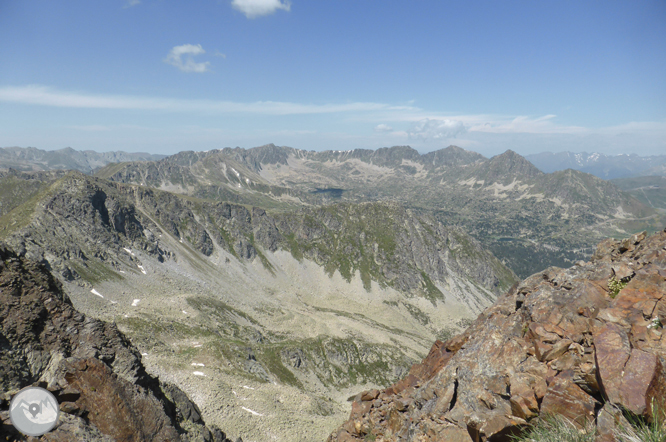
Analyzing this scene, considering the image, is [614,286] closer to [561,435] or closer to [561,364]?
[561,364]

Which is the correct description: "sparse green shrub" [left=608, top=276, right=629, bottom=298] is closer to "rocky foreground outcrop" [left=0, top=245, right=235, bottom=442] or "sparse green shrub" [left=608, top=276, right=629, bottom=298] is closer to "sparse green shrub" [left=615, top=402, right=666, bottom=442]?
"sparse green shrub" [left=615, top=402, right=666, bottom=442]

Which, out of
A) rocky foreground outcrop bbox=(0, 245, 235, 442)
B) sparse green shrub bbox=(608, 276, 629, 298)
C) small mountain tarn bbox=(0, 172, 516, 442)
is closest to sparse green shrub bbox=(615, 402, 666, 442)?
sparse green shrub bbox=(608, 276, 629, 298)

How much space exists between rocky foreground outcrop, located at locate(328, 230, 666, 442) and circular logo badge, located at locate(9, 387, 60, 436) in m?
20.2

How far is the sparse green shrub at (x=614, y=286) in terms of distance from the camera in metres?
17.7

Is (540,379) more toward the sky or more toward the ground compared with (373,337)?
more toward the sky

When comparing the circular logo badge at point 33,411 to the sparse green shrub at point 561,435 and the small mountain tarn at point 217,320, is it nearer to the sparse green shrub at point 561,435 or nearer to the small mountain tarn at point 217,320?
the sparse green shrub at point 561,435

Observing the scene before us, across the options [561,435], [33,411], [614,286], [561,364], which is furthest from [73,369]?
[614,286]

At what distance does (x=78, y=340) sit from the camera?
92.2 feet

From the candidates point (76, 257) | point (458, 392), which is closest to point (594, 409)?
point (458, 392)

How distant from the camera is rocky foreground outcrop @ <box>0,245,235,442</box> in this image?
21.5 meters

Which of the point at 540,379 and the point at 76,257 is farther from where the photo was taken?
the point at 76,257

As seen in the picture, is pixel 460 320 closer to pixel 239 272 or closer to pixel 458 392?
pixel 239 272

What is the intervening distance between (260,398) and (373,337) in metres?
85.8

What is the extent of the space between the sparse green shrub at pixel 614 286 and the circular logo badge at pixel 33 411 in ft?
99.3
